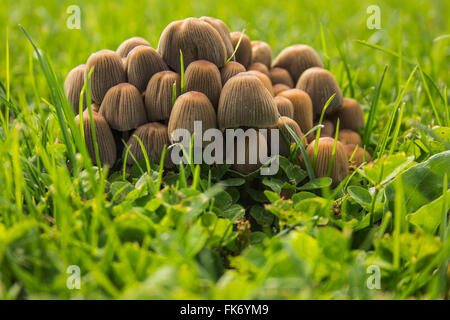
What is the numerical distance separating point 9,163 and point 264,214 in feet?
1.93

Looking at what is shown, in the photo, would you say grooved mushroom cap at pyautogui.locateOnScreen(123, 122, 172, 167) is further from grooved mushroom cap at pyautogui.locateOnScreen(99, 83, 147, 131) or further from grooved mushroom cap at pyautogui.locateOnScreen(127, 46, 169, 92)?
grooved mushroom cap at pyautogui.locateOnScreen(127, 46, 169, 92)

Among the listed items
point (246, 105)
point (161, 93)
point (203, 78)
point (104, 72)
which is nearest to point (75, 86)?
point (104, 72)

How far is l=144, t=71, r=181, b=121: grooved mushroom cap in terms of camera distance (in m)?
1.15

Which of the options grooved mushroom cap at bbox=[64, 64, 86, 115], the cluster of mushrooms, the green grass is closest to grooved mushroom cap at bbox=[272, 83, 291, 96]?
the cluster of mushrooms

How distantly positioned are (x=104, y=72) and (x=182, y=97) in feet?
0.82

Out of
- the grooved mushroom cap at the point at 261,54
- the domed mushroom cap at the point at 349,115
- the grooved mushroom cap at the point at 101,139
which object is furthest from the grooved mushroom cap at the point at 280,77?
the grooved mushroom cap at the point at 101,139

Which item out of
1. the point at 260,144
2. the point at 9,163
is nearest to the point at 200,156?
the point at 260,144

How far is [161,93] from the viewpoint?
1151mm

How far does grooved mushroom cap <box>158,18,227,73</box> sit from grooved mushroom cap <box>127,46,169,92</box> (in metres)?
0.03

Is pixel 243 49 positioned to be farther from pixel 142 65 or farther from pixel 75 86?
pixel 75 86

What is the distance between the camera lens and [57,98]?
43.5 inches

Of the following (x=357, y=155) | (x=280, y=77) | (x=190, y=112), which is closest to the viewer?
(x=190, y=112)

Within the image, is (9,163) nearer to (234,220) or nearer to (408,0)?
(234,220)
